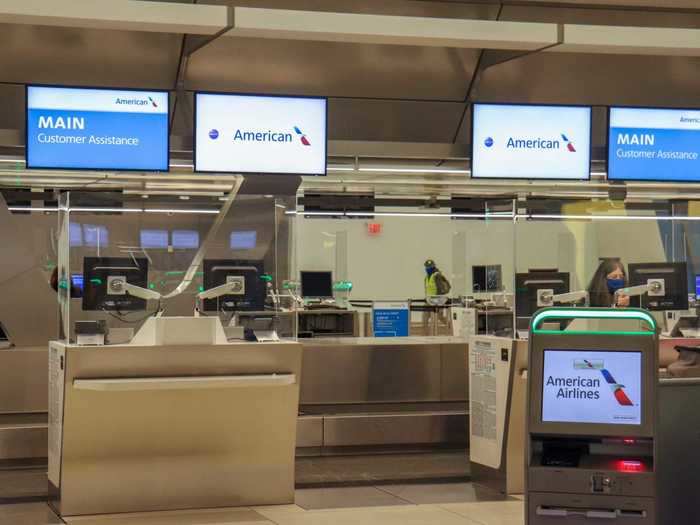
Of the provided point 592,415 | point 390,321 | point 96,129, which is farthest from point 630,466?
point 390,321

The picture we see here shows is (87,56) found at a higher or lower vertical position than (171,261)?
higher

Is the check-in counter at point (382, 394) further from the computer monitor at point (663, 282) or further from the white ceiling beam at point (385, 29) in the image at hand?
the white ceiling beam at point (385, 29)

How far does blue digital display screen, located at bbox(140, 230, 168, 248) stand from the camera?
6992mm

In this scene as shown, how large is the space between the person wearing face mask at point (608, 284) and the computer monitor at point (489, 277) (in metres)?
0.65

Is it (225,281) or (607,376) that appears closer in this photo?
(607,376)

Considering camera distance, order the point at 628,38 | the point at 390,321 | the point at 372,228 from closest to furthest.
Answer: the point at 628,38
the point at 390,321
the point at 372,228

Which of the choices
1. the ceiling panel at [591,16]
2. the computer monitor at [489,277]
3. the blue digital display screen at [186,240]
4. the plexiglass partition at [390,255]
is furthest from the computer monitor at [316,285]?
the blue digital display screen at [186,240]

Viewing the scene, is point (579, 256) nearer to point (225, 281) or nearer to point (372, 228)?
point (225, 281)

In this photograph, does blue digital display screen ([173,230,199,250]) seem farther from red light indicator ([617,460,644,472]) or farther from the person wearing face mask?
red light indicator ([617,460,644,472])

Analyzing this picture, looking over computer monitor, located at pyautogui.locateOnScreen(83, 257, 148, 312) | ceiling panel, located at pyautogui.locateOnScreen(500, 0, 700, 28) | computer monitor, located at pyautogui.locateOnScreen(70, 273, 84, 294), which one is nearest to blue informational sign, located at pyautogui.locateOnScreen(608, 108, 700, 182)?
ceiling panel, located at pyautogui.locateOnScreen(500, 0, 700, 28)

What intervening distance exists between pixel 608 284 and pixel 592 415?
3.78 m

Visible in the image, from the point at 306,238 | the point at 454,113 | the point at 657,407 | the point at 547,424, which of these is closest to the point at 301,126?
the point at 454,113

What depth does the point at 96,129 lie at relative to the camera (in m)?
7.98

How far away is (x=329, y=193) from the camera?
564 inches
